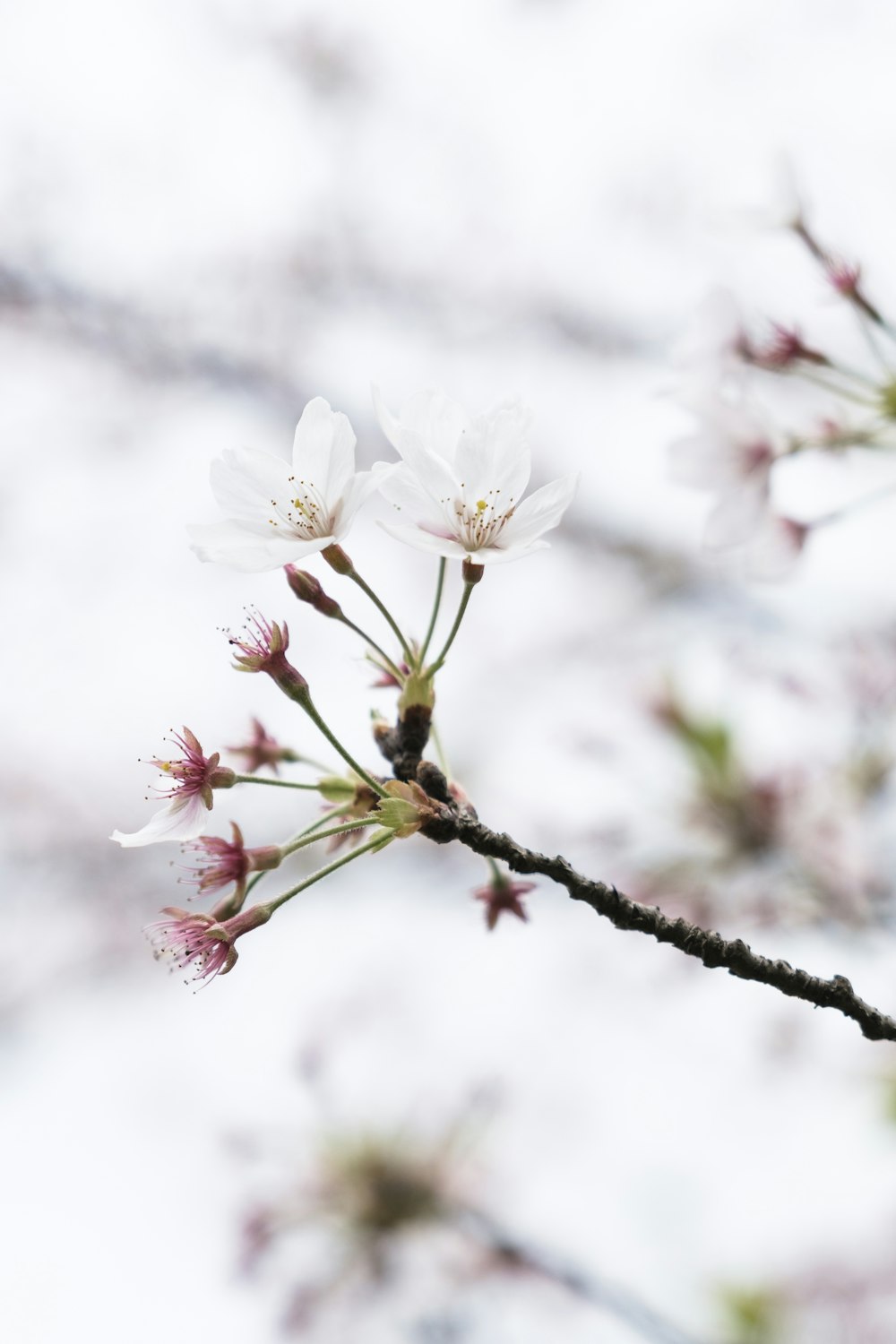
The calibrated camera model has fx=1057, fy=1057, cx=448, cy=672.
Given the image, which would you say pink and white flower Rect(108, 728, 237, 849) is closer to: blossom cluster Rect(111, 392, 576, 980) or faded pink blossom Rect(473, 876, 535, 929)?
blossom cluster Rect(111, 392, 576, 980)

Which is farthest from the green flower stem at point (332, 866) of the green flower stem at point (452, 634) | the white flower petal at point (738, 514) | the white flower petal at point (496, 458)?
the white flower petal at point (738, 514)

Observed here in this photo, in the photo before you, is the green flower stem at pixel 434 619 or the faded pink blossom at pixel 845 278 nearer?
the green flower stem at pixel 434 619

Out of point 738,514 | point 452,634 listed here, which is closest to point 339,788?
point 452,634

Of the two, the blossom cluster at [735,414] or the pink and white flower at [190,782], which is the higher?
the blossom cluster at [735,414]

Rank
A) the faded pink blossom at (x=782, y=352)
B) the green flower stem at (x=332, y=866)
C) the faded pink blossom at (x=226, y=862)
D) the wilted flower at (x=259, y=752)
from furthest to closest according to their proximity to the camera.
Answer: the faded pink blossom at (x=782, y=352) < the wilted flower at (x=259, y=752) < the faded pink blossom at (x=226, y=862) < the green flower stem at (x=332, y=866)

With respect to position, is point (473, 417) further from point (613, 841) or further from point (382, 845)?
point (613, 841)

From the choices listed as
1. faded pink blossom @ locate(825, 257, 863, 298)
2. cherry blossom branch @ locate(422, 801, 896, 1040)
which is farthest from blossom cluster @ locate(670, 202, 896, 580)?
cherry blossom branch @ locate(422, 801, 896, 1040)

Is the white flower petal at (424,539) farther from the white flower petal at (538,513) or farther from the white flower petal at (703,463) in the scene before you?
the white flower petal at (703,463)

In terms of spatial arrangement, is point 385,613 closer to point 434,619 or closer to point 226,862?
point 434,619
